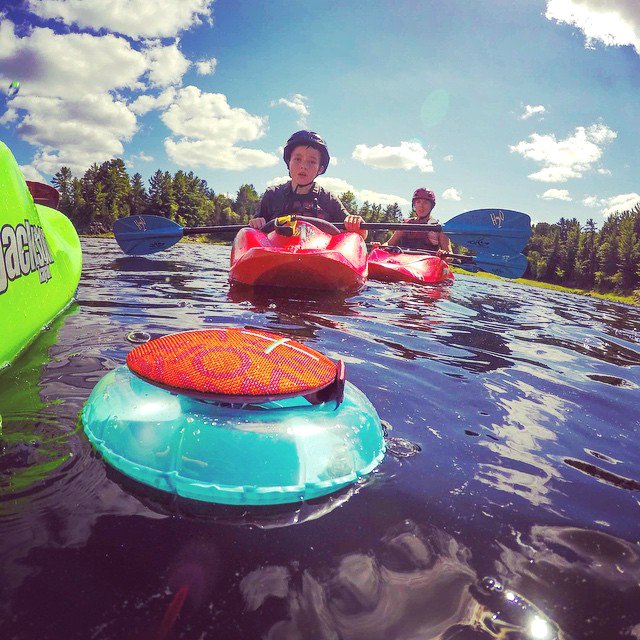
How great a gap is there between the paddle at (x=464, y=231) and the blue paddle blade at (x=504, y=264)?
101 millimetres

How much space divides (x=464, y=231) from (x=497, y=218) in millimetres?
581

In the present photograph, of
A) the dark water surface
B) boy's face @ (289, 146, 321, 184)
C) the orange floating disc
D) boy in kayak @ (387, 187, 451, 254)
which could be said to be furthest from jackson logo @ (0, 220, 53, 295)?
boy in kayak @ (387, 187, 451, 254)

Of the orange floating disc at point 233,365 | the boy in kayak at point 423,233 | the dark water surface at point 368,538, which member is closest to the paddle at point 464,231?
the boy in kayak at point 423,233

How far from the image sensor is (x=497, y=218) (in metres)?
7.50

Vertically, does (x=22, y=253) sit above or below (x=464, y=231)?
below

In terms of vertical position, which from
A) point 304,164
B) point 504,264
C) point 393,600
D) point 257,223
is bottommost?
point 393,600

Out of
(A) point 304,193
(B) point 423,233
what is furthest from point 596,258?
(A) point 304,193

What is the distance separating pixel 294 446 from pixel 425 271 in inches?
286

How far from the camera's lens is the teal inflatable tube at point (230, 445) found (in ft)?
4.62

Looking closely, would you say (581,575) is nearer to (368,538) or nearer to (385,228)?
(368,538)

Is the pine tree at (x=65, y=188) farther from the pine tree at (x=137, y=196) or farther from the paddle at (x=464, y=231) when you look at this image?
the paddle at (x=464, y=231)

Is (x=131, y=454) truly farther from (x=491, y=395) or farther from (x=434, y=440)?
(x=491, y=395)

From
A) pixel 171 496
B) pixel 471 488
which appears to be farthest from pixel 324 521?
pixel 471 488

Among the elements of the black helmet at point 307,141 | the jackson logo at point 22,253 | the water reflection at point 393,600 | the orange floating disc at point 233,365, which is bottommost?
the water reflection at point 393,600
